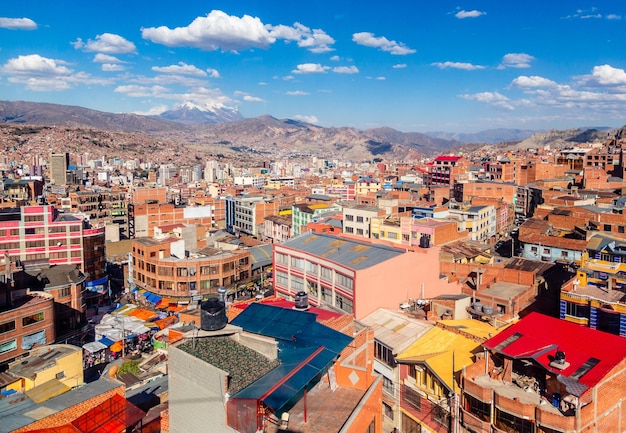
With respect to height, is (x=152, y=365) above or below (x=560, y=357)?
below

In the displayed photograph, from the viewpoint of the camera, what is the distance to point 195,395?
7141 mm

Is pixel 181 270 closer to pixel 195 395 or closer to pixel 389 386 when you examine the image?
pixel 389 386

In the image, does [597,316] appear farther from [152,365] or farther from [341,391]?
[152,365]

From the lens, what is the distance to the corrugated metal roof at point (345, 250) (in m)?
20.1

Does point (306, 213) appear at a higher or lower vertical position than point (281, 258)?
lower

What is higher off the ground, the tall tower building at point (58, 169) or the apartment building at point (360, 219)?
the tall tower building at point (58, 169)

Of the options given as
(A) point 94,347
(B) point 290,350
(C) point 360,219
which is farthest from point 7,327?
(C) point 360,219

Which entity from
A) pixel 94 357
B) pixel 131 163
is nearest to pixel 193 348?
pixel 94 357

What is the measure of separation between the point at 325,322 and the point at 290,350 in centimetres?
268

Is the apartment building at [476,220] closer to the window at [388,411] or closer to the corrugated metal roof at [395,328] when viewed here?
the corrugated metal roof at [395,328]

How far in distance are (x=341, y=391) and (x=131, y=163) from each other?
148 metres

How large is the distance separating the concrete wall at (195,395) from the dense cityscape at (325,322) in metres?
0.03

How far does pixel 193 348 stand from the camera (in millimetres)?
7531

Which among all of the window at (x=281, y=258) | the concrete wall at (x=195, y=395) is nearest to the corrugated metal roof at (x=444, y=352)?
the concrete wall at (x=195, y=395)
